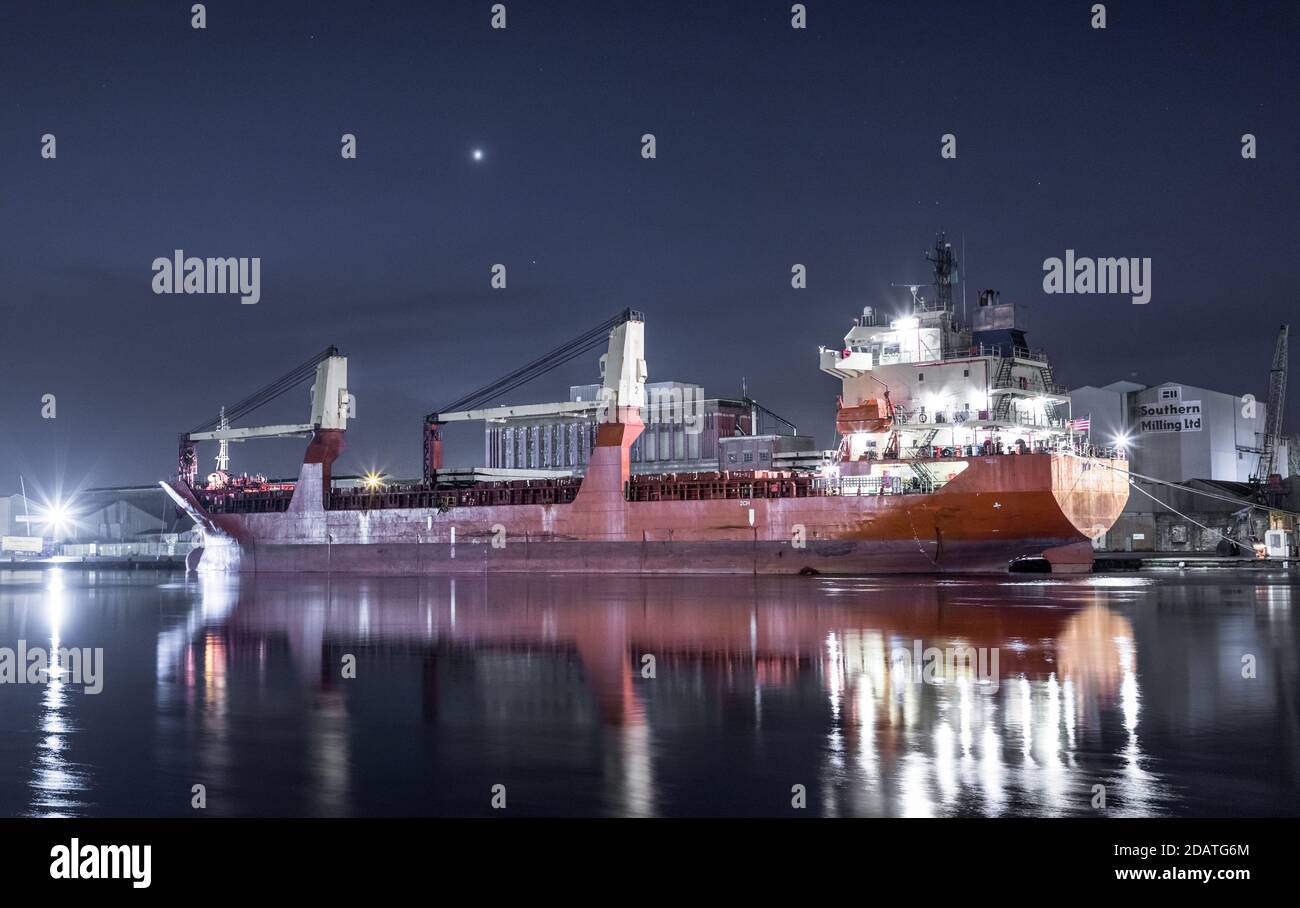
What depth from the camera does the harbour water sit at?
28.4ft

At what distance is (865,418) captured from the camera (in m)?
46.3

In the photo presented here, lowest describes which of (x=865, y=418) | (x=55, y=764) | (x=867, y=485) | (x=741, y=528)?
(x=55, y=764)

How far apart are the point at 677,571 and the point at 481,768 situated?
37844 mm

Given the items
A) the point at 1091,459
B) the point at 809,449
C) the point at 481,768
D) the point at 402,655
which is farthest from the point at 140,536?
the point at 481,768

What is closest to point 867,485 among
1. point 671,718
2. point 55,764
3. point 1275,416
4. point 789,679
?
point 789,679

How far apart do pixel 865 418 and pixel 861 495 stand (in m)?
4.01

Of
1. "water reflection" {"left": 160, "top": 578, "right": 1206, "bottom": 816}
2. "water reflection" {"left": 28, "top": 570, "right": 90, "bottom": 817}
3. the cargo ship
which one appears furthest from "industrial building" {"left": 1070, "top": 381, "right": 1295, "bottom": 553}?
"water reflection" {"left": 28, "top": 570, "right": 90, "bottom": 817}

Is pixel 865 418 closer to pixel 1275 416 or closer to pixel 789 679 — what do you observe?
pixel 789 679

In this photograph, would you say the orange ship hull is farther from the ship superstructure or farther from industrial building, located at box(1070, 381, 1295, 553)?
industrial building, located at box(1070, 381, 1295, 553)

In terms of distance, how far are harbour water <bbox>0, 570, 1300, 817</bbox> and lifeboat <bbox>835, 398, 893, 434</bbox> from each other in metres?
21.5

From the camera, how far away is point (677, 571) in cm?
4738
